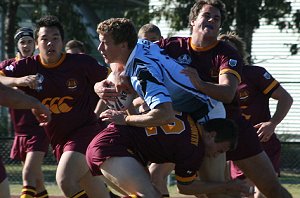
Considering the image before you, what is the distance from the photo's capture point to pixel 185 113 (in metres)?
7.05

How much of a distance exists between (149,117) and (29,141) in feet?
12.7

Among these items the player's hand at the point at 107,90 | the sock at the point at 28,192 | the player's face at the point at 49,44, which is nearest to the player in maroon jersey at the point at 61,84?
the player's face at the point at 49,44

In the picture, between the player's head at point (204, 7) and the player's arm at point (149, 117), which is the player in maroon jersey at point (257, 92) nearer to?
the player's head at point (204, 7)

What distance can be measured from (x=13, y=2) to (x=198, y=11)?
1214cm

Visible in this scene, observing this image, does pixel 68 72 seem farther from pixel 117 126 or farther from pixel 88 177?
pixel 117 126

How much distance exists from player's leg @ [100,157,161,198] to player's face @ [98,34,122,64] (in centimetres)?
75

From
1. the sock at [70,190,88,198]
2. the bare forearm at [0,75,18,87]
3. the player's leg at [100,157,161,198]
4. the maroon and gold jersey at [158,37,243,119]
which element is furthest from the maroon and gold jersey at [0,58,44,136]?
the player's leg at [100,157,161,198]

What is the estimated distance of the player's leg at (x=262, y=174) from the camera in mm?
7617

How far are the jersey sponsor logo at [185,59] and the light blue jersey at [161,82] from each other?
0.41 meters

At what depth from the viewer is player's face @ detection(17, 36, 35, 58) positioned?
10.2m

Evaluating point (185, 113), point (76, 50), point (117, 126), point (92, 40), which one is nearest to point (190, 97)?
point (185, 113)

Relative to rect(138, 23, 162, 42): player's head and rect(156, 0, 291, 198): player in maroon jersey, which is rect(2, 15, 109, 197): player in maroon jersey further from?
rect(156, 0, 291, 198): player in maroon jersey

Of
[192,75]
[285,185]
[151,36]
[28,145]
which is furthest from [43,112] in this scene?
[285,185]

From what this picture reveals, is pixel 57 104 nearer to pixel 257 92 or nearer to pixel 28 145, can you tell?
pixel 28 145
